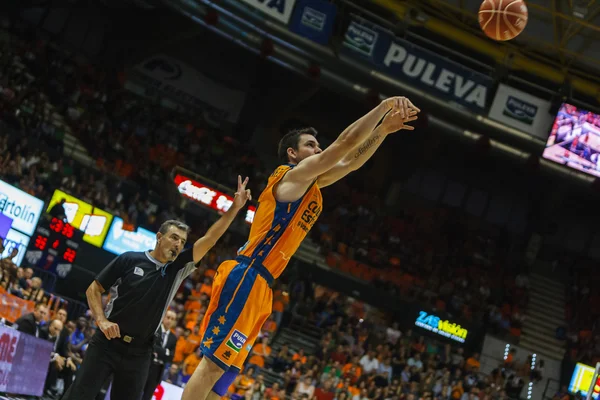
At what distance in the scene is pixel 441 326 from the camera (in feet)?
80.0

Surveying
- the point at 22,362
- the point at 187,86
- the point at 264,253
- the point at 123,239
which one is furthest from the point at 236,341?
the point at 187,86

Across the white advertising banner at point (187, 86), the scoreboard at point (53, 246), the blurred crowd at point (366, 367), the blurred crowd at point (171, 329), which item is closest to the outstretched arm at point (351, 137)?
the blurred crowd at point (171, 329)

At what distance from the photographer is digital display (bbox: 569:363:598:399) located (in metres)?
24.4

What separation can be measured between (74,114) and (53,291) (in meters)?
9.87

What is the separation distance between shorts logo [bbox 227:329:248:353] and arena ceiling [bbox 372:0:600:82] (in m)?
18.3

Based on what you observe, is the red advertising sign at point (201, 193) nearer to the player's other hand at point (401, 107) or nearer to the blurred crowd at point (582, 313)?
the blurred crowd at point (582, 313)

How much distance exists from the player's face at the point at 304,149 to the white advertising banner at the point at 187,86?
24135 mm

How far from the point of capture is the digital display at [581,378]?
80.2 ft

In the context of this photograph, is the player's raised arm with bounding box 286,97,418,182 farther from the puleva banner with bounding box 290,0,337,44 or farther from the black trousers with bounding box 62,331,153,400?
the puleva banner with bounding box 290,0,337,44

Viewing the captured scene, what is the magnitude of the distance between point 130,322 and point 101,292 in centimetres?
35

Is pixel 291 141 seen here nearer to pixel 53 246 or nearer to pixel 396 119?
pixel 396 119

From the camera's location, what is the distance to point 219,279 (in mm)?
5273

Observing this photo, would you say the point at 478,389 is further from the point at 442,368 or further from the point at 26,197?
the point at 26,197

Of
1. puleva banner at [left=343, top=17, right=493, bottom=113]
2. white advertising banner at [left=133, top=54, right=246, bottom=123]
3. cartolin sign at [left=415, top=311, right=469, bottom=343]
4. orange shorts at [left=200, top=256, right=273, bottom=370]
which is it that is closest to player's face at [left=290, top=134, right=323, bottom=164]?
orange shorts at [left=200, top=256, right=273, bottom=370]
